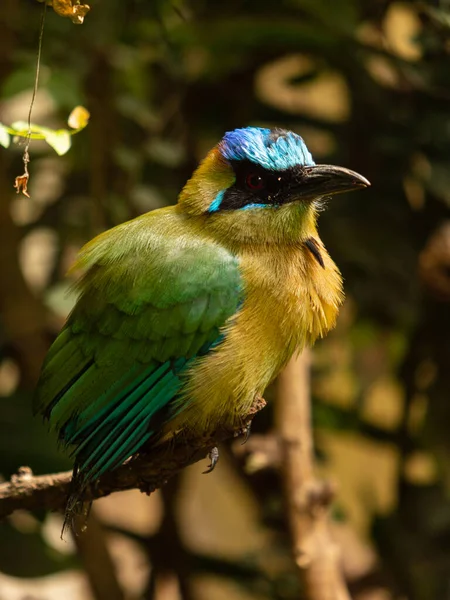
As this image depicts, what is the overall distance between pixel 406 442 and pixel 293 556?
30.3 inches

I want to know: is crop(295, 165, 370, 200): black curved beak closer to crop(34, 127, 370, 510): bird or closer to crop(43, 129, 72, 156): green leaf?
crop(34, 127, 370, 510): bird

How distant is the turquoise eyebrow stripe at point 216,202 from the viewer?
1854 millimetres

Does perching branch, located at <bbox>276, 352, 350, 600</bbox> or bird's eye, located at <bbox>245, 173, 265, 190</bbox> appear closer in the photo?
bird's eye, located at <bbox>245, 173, 265, 190</bbox>

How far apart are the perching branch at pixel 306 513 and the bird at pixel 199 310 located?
0.83 m

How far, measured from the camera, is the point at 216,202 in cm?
186

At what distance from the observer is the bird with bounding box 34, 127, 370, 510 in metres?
1.78

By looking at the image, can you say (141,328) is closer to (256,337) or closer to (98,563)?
(256,337)

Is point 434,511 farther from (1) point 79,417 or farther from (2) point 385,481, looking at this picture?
(2) point 385,481

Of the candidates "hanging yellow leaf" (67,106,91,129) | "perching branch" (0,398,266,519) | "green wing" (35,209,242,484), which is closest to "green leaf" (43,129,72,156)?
"hanging yellow leaf" (67,106,91,129)

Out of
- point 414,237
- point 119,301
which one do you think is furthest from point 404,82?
point 119,301

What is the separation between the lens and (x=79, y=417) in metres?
1.77

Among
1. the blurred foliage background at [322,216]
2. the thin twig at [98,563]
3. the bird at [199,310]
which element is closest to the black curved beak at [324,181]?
the bird at [199,310]

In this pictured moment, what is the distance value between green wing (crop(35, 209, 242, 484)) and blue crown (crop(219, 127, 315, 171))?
19 cm

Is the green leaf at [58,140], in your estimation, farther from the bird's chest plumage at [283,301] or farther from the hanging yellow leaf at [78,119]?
the bird's chest plumage at [283,301]
